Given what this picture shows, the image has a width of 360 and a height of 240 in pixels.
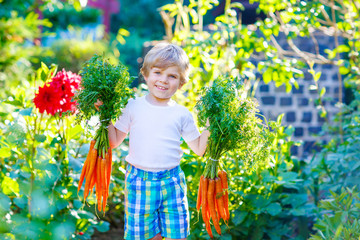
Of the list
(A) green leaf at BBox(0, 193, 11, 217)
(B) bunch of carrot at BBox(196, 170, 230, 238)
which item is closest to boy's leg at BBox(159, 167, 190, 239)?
(B) bunch of carrot at BBox(196, 170, 230, 238)

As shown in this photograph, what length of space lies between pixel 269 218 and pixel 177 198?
878mm

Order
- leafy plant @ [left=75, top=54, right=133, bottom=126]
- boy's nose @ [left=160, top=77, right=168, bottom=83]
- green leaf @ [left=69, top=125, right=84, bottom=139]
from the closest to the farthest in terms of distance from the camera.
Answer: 1. leafy plant @ [left=75, top=54, right=133, bottom=126]
2. boy's nose @ [left=160, top=77, right=168, bottom=83]
3. green leaf @ [left=69, top=125, right=84, bottom=139]

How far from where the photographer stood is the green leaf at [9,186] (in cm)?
230

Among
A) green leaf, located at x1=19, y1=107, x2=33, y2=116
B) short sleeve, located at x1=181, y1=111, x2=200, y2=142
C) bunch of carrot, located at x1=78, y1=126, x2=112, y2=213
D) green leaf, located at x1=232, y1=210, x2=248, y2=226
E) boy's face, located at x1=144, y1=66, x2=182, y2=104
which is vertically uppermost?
boy's face, located at x1=144, y1=66, x2=182, y2=104

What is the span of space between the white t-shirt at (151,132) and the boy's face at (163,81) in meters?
0.08

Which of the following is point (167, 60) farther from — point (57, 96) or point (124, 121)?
point (57, 96)

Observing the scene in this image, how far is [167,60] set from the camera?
2.06 metres

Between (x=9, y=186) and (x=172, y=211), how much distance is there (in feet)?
2.88

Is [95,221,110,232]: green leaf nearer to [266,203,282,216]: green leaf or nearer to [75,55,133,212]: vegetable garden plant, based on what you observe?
[75,55,133,212]: vegetable garden plant

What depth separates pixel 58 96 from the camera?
7.61 ft

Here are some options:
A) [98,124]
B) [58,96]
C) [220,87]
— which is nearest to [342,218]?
[220,87]

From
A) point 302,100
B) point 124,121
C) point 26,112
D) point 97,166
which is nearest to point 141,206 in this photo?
point 97,166

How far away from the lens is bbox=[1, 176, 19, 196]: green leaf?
90.5 inches

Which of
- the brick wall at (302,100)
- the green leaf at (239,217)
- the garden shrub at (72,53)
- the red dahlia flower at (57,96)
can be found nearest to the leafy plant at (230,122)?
the green leaf at (239,217)
